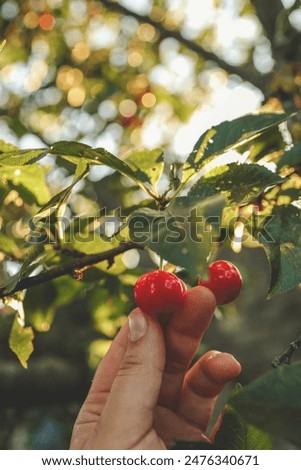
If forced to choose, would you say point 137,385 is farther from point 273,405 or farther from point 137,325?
point 273,405

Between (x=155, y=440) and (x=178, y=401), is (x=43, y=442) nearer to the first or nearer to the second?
(x=178, y=401)

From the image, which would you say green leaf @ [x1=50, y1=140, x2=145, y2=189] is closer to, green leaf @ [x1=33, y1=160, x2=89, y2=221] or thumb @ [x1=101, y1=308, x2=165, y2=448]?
green leaf @ [x1=33, y1=160, x2=89, y2=221]

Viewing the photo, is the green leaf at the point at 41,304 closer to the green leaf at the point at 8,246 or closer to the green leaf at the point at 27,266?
the green leaf at the point at 8,246

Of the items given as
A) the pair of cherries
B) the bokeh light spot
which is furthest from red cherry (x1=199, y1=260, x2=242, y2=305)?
the bokeh light spot

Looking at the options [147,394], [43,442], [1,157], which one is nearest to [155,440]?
[147,394]

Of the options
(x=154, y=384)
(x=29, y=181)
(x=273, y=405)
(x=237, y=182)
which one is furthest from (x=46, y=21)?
(x=273, y=405)

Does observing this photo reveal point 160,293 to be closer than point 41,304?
Yes
